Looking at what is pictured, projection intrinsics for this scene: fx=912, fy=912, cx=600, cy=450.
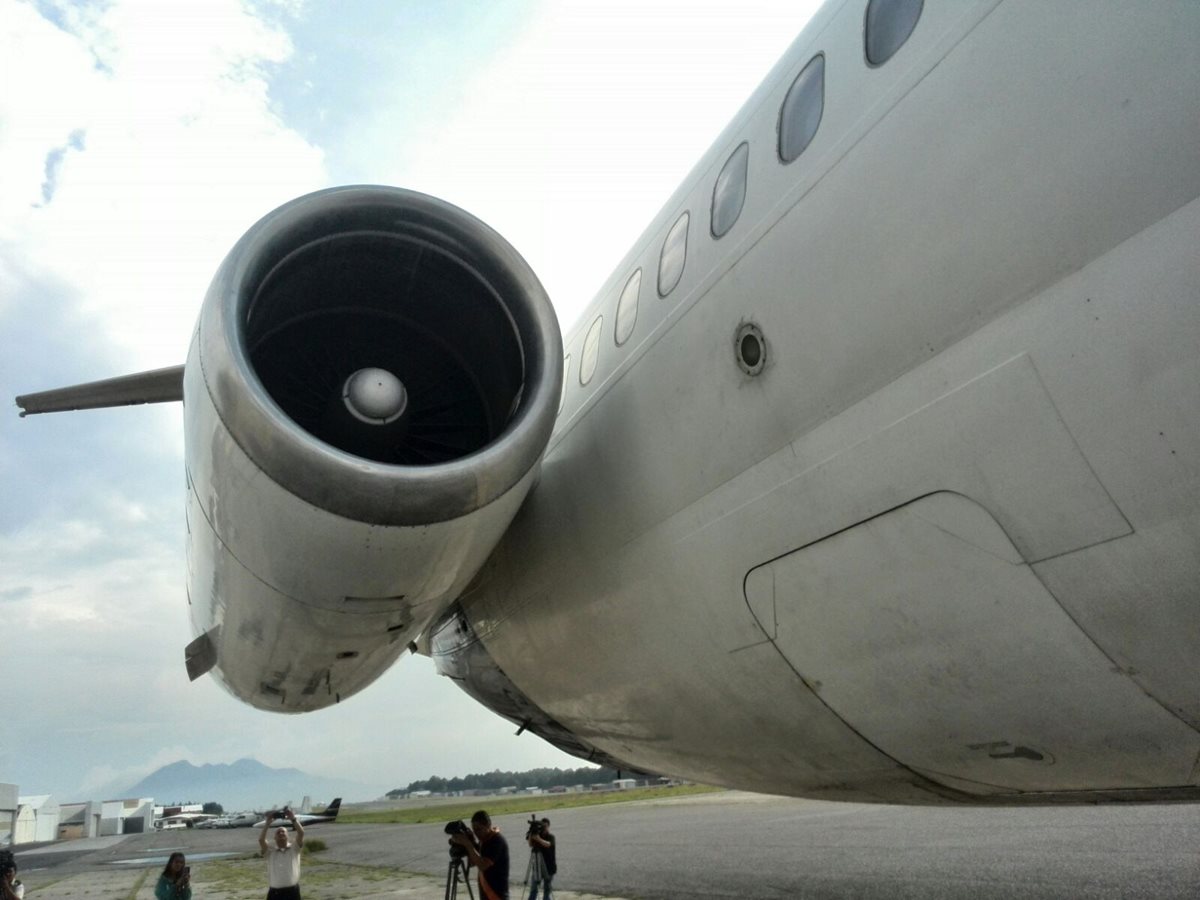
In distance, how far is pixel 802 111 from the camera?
376 centimetres

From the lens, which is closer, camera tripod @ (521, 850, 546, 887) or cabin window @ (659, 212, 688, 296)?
cabin window @ (659, 212, 688, 296)

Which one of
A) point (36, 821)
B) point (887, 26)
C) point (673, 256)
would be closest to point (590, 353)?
point (673, 256)

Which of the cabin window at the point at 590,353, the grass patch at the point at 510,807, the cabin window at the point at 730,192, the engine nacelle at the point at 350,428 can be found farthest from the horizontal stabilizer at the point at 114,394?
the grass patch at the point at 510,807

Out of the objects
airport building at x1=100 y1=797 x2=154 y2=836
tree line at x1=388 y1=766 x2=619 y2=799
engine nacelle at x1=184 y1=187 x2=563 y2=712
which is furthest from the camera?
tree line at x1=388 y1=766 x2=619 y2=799

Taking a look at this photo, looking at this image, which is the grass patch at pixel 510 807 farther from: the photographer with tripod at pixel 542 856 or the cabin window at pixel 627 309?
the cabin window at pixel 627 309

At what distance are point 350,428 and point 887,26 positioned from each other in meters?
3.48

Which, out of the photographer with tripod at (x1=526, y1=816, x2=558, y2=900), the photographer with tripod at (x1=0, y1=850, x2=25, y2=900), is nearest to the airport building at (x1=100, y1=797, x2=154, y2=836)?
the photographer with tripod at (x1=526, y1=816, x2=558, y2=900)

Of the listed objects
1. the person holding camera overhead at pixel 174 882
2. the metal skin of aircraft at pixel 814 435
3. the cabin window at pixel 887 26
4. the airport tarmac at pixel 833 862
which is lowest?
the airport tarmac at pixel 833 862

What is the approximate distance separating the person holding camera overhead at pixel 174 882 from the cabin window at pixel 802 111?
6832 millimetres

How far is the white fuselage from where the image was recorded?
2.27 m

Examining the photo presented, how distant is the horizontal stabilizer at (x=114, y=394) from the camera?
6148mm

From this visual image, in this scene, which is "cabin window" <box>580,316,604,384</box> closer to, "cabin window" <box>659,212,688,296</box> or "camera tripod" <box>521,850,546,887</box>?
"cabin window" <box>659,212,688,296</box>

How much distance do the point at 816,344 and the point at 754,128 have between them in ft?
4.82

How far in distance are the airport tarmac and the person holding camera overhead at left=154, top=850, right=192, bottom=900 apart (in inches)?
174
